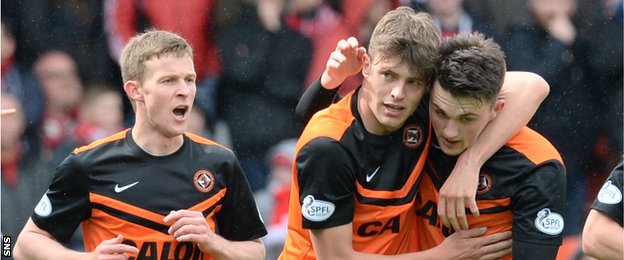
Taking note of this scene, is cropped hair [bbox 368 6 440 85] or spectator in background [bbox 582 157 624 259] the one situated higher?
cropped hair [bbox 368 6 440 85]

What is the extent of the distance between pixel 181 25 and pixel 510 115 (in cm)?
251

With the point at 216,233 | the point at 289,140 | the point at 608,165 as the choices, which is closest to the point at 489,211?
the point at 216,233

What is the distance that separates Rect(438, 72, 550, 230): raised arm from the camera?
411cm

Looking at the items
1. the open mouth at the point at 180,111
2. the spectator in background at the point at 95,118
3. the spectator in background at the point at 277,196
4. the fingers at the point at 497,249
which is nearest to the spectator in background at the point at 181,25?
the spectator in background at the point at 95,118

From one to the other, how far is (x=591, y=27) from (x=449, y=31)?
3.03ft

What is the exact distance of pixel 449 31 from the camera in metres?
6.38

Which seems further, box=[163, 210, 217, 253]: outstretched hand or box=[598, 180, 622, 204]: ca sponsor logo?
box=[598, 180, 622, 204]: ca sponsor logo

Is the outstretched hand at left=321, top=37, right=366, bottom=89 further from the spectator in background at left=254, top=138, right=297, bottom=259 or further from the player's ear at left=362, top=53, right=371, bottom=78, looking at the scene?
the spectator in background at left=254, top=138, right=297, bottom=259

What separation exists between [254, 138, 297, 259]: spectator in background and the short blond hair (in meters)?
2.04

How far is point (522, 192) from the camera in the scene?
4125mm

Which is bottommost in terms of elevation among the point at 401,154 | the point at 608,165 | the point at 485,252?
the point at 608,165

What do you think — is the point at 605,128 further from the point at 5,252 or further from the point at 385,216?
the point at 5,252

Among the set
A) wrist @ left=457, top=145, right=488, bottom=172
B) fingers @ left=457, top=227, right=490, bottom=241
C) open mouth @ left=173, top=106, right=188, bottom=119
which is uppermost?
open mouth @ left=173, top=106, right=188, bottom=119

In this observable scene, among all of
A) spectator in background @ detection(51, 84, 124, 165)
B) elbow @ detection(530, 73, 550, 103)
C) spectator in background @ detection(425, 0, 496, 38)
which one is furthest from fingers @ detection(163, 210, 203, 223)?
spectator in background @ detection(425, 0, 496, 38)
